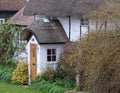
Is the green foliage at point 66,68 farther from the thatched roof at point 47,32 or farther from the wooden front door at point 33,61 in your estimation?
the wooden front door at point 33,61

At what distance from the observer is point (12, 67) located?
28.0 meters

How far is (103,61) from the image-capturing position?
55.1ft

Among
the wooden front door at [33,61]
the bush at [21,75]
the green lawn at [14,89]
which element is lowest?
the green lawn at [14,89]

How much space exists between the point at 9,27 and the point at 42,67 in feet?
23.6

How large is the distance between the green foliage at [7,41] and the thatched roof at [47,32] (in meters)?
4.28

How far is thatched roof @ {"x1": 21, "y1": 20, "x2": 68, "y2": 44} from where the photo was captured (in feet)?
76.7

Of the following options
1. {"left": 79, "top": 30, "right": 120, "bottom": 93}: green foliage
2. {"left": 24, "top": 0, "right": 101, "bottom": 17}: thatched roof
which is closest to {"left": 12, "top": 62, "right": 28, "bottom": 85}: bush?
{"left": 24, "top": 0, "right": 101, "bottom": 17}: thatched roof

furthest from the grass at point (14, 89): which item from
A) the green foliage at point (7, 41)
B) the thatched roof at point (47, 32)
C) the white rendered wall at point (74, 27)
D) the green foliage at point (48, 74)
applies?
the green foliage at point (7, 41)

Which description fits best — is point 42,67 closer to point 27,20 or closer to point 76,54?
point 76,54

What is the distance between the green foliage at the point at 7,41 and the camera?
29233mm

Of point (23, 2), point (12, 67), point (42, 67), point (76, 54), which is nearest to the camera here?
point (76, 54)

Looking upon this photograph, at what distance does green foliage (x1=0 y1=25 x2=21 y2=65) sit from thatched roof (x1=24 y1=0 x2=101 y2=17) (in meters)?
1.97

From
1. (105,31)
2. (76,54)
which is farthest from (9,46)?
(105,31)

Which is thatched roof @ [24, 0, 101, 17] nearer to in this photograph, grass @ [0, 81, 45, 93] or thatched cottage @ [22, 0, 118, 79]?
thatched cottage @ [22, 0, 118, 79]
